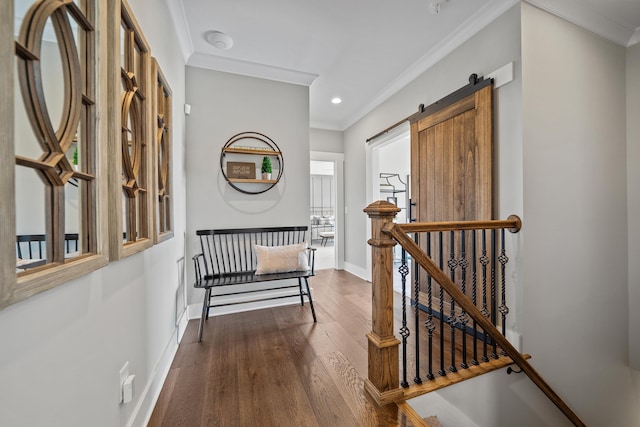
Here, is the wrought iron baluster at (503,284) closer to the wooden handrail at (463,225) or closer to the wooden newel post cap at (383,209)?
the wooden handrail at (463,225)

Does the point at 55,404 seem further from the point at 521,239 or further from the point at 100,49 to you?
the point at 521,239

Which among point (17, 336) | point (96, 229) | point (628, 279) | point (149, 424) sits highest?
point (96, 229)

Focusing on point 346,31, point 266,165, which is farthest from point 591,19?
point 266,165

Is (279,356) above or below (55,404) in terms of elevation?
below

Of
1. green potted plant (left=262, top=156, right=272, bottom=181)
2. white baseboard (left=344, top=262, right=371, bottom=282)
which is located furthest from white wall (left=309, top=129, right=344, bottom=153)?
white baseboard (left=344, top=262, right=371, bottom=282)

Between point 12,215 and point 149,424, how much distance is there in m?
1.35

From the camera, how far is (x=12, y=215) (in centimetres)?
56

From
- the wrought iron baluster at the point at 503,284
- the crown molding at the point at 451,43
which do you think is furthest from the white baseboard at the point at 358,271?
the crown molding at the point at 451,43

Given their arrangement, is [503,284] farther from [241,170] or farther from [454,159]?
[241,170]

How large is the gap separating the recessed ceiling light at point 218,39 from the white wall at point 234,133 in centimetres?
→ 37

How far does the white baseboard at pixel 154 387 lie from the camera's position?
1.26 metres

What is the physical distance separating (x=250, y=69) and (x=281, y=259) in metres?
2.08

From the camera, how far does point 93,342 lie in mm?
905

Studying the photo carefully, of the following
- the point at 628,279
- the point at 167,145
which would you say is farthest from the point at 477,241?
the point at 167,145
